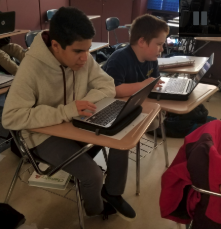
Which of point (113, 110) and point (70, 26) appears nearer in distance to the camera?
point (70, 26)

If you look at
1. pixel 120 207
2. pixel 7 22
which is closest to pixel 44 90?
pixel 120 207

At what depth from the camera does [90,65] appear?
4.39 ft

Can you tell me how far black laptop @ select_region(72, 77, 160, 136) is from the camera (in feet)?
3.13

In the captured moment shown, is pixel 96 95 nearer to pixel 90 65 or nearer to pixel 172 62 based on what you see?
pixel 90 65

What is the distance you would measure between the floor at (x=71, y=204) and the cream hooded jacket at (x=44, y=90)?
54 centimetres

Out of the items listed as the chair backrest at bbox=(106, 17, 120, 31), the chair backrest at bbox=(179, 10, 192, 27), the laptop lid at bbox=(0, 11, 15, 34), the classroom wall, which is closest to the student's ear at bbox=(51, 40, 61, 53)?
the laptop lid at bbox=(0, 11, 15, 34)

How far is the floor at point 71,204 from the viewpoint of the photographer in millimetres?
1388

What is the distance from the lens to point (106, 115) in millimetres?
1071

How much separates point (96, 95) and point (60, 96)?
179 millimetres

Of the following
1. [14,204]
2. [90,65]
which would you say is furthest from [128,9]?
[14,204]

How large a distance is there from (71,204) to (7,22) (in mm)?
1488

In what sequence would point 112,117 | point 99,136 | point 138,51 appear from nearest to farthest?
point 99,136, point 112,117, point 138,51

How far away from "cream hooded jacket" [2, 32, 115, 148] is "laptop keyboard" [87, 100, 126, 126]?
84mm

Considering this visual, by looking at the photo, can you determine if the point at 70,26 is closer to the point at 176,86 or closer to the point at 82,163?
the point at 82,163
